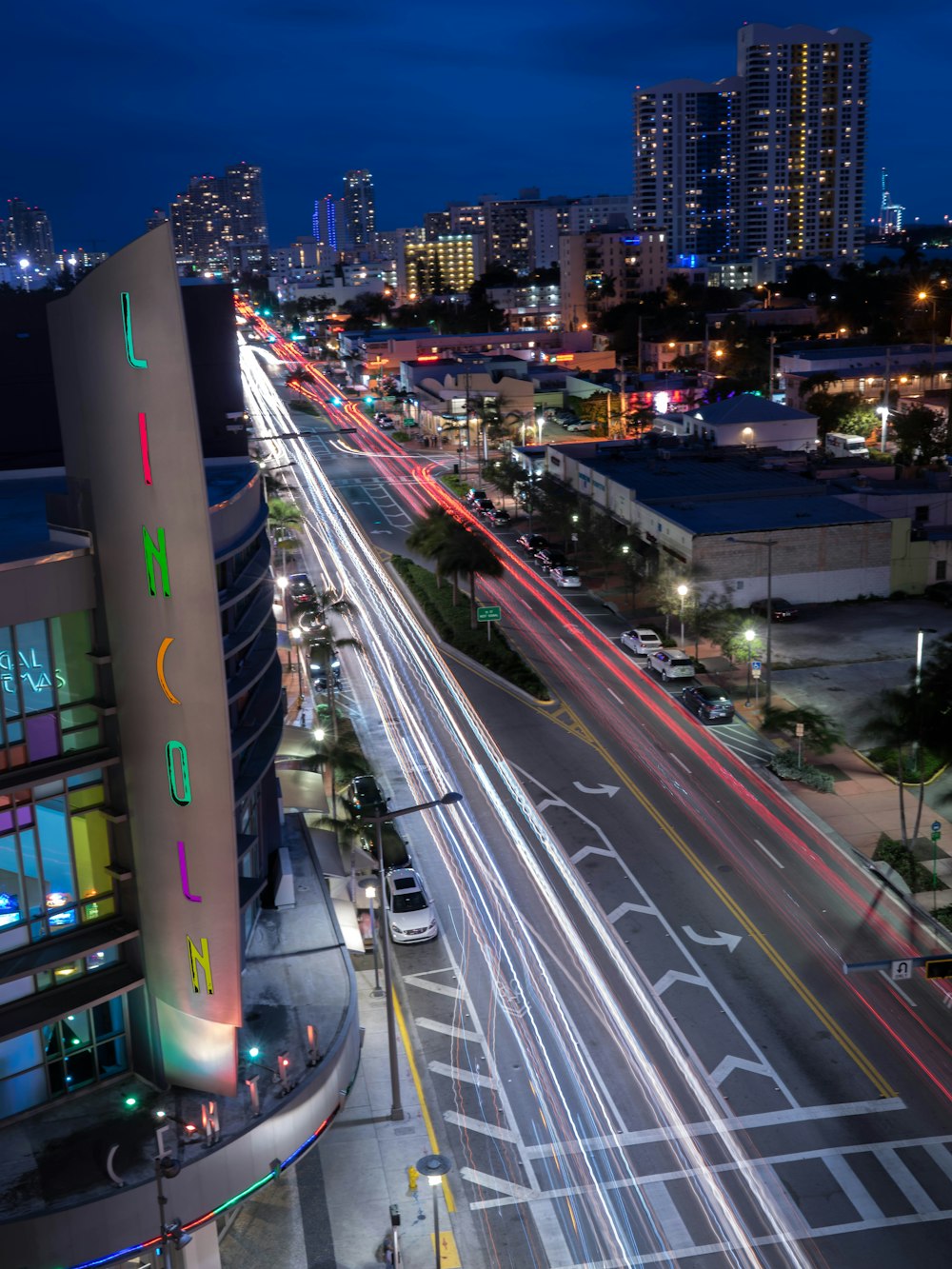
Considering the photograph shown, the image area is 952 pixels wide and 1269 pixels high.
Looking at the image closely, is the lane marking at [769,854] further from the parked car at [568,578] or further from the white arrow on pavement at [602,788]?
the parked car at [568,578]

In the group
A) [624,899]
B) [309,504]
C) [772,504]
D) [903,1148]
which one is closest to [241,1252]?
[903,1148]

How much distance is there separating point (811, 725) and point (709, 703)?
454cm

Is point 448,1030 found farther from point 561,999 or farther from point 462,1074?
point 561,999

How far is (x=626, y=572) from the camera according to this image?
60531 mm

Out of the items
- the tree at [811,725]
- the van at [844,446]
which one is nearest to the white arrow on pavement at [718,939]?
the tree at [811,725]

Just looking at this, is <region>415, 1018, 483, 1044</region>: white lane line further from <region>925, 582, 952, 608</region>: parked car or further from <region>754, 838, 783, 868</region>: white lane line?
<region>925, 582, 952, 608</region>: parked car

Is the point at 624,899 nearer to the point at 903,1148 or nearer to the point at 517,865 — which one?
the point at 517,865

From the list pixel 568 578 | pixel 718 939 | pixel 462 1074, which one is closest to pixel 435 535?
pixel 568 578

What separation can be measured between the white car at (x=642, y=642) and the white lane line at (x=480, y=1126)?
2981cm

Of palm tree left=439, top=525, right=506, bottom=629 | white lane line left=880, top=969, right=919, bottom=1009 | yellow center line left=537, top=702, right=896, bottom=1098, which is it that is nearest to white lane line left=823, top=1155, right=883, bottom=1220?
yellow center line left=537, top=702, right=896, bottom=1098

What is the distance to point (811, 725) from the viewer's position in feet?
139

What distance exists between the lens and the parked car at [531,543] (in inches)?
2849

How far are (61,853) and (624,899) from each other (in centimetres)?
1606

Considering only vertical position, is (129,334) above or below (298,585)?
above
